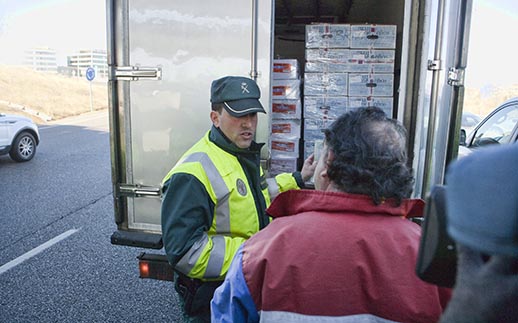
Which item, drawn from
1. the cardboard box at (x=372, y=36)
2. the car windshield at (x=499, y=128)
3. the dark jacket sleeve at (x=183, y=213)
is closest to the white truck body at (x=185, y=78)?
the cardboard box at (x=372, y=36)

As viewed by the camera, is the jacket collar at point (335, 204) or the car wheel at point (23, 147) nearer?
the jacket collar at point (335, 204)

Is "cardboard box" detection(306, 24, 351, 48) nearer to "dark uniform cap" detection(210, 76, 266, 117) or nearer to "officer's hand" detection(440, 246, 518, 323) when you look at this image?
"dark uniform cap" detection(210, 76, 266, 117)

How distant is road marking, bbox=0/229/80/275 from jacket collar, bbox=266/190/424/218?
14.2 feet

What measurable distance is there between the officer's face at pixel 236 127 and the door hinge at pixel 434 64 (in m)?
1.22

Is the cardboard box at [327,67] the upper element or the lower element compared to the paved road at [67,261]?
upper

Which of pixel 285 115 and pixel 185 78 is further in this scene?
pixel 285 115

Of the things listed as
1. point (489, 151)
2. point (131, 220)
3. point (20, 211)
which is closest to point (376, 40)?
point (131, 220)

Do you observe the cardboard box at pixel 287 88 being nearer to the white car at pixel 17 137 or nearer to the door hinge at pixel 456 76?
the door hinge at pixel 456 76

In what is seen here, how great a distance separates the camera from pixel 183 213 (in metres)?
1.91

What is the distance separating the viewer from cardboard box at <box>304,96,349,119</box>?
3854 millimetres

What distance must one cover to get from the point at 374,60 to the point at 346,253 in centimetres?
287

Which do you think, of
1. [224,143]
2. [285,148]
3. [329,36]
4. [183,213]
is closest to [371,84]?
[329,36]

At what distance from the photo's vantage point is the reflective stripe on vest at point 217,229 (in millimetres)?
1921

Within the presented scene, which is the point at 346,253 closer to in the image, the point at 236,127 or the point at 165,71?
the point at 236,127
